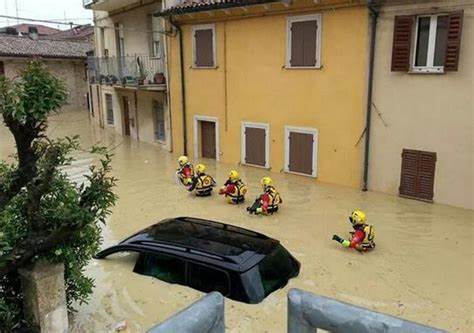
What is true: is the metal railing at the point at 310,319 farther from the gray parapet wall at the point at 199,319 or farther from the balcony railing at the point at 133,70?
the balcony railing at the point at 133,70

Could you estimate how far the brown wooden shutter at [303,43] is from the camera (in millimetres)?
13898

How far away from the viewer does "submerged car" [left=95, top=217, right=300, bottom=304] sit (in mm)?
6758

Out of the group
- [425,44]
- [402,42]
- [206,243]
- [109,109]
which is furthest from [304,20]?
[109,109]

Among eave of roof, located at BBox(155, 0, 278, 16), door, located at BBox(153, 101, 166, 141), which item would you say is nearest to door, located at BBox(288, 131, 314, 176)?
eave of roof, located at BBox(155, 0, 278, 16)

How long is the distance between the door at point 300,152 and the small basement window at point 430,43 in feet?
13.4

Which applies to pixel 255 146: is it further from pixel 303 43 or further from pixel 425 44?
pixel 425 44

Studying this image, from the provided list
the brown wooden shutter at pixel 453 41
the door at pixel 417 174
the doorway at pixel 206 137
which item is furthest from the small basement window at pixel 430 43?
the doorway at pixel 206 137

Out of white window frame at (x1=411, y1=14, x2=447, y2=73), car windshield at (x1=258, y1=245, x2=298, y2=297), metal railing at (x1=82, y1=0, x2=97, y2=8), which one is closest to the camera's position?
car windshield at (x1=258, y1=245, x2=298, y2=297)

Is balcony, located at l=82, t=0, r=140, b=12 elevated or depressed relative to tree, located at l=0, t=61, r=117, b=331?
elevated

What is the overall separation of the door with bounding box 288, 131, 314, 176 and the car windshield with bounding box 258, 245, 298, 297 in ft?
23.3

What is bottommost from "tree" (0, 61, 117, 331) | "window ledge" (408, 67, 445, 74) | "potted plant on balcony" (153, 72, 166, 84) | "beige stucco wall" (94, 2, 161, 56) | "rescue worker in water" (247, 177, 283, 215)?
"rescue worker in water" (247, 177, 283, 215)

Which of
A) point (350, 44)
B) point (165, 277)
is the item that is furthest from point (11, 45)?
point (165, 277)

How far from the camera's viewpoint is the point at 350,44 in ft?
43.1

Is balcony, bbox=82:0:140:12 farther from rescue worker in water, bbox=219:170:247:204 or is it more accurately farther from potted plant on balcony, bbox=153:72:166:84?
rescue worker in water, bbox=219:170:247:204
